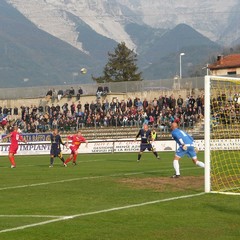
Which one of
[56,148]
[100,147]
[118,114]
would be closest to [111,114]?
[118,114]

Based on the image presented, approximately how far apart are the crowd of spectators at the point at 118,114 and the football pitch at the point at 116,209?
28.2 metres

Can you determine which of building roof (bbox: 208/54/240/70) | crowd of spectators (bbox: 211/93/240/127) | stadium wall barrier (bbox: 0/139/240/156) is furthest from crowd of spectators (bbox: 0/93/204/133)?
crowd of spectators (bbox: 211/93/240/127)

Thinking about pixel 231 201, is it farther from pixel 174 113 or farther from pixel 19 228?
pixel 174 113

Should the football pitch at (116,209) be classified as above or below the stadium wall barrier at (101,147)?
below

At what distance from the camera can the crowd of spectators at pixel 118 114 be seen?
174ft

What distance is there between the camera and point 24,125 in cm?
6153

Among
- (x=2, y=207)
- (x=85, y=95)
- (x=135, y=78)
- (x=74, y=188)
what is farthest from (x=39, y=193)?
(x=135, y=78)

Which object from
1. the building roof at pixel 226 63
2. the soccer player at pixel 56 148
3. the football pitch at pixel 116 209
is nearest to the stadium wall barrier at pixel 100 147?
the soccer player at pixel 56 148

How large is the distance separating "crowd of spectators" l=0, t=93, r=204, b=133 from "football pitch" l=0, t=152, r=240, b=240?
28.2m

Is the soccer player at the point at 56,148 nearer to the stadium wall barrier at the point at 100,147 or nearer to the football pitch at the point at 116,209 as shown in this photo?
the football pitch at the point at 116,209

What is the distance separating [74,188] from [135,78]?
104 metres

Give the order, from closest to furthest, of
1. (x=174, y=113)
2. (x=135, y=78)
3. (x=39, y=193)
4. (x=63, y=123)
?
1. (x=39, y=193)
2. (x=174, y=113)
3. (x=63, y=123)
4. (x=135, y=78)

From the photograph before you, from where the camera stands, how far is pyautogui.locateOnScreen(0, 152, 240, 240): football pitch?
43.7 feet

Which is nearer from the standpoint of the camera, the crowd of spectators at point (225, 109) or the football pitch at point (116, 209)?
the football pitch at point (116, 209)
